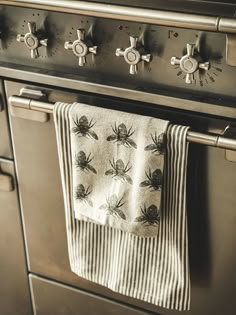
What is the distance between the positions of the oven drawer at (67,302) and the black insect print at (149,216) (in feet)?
0.96

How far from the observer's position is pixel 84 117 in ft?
3.03

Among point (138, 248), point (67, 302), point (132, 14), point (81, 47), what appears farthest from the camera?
point (67, 302)

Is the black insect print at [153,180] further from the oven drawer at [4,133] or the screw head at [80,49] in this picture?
the oven drawer at [4,133]

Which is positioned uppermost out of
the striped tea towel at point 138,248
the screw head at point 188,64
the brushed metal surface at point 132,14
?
the brushed metal surface at point 132,14

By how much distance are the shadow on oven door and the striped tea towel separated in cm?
3

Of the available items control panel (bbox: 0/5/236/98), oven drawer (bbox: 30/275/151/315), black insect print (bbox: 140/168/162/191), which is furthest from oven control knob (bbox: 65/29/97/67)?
oven drawer (bbox: 30/275/151/315)

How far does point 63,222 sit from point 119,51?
42cm

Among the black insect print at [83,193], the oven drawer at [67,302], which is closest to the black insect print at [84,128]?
the black insect print at [83,193]

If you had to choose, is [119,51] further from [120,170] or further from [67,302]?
[67,302]

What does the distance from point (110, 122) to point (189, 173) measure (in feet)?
0.54

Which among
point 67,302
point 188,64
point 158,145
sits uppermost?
point 188,64

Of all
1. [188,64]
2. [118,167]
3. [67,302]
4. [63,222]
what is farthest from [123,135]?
[67,302]

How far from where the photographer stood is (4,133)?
1.11 metres

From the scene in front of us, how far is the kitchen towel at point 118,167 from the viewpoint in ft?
2.90
